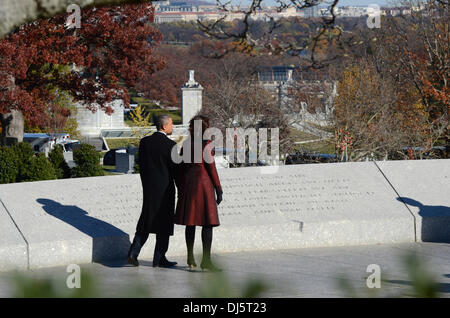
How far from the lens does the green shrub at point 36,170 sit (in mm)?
13219

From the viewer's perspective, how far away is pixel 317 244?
9664 mm

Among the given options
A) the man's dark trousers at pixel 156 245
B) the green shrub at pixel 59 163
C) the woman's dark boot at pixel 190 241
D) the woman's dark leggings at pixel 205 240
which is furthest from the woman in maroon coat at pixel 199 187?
the green shrub at pixel 59 163

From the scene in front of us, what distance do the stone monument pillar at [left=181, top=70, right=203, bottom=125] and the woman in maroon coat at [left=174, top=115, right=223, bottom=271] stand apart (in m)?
46.0

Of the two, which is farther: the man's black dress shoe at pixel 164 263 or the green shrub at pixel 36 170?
the green shrub at pixel 36 170

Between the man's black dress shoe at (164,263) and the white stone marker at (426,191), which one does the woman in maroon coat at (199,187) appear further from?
the white stone marker at (426,191)

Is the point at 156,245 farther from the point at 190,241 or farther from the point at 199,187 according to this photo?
the point at 199,187

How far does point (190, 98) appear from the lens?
55.5 metres

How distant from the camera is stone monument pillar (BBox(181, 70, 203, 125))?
54.3 metres

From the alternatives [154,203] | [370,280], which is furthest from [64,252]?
[370,280]

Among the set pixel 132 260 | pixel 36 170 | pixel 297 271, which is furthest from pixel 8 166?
pixel 297 271

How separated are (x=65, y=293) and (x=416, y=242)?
7.39m

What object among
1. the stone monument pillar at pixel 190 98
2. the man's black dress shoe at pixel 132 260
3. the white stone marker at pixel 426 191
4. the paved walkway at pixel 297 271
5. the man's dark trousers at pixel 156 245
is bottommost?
the paved walkway at pixel 297 271

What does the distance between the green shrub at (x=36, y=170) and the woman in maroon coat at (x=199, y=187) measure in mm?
6041

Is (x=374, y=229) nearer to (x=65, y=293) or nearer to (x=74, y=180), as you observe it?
(x=74, y=180)
